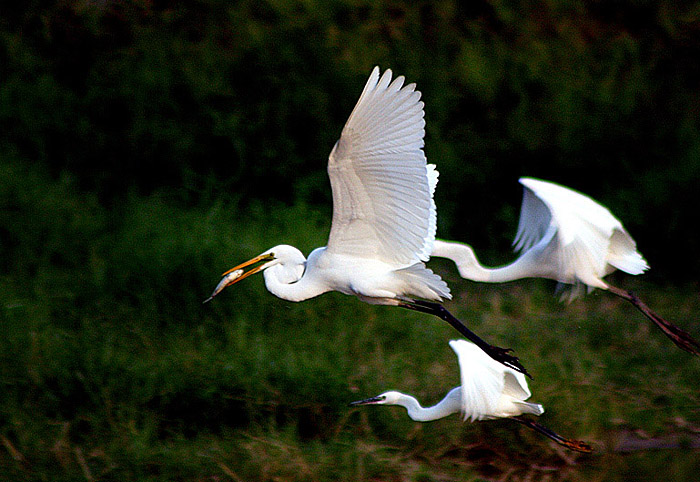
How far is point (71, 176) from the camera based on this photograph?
20.1 ft

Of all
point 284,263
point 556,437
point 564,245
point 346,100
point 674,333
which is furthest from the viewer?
point 346,100

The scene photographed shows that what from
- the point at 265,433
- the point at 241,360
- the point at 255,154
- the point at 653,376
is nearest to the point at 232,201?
the point at 255,154

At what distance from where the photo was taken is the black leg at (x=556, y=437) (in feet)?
12.7

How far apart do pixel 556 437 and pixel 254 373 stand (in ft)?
4.26

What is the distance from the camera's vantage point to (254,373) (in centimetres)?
414

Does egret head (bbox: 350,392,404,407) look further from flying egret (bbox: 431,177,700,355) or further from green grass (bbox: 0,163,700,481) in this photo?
flying egret (bbox: 431,177,700,355)

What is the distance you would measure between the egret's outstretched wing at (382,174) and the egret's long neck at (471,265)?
1118 millimetres

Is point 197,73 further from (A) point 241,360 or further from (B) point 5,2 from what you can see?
(A) point 241,360

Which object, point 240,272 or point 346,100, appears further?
point 346,100

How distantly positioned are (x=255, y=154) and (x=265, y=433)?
107 inches

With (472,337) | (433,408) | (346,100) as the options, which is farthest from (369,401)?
(346,100)

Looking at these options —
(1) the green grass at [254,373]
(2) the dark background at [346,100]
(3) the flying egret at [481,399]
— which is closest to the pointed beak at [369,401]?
(3) the flying egret at [481,399]

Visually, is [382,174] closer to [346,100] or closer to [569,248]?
[569,248]

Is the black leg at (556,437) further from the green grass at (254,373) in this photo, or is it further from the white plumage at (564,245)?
the white plumage at (564,245)
